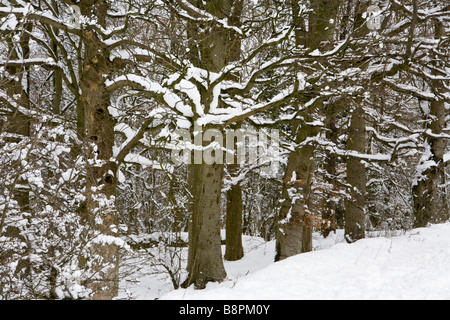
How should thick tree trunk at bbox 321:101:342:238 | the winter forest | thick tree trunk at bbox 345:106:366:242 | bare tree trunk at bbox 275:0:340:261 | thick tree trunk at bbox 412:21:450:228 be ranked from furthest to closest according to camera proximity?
thick tree trunk at bbox 345:106:366:242 → thick tree trunk at bbox 412:21:450:228 → thick tree trunk at bbox 321:101:342:238 → bare tree trunk at bbox 275:0:340:261 → the winter forest

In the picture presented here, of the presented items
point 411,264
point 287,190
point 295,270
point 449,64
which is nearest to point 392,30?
point 449,64

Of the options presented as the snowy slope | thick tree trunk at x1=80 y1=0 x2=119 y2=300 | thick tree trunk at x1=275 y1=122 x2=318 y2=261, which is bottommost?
the snowy slope

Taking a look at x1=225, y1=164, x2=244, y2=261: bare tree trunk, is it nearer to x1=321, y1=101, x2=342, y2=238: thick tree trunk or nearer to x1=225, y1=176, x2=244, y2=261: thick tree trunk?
x1=225, y1=176, x2=244, y2=261: thick tree trunk

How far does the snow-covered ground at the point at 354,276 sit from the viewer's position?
436cm

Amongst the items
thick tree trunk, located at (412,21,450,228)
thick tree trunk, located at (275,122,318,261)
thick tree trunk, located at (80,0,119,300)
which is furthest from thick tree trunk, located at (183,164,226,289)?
thick tree trunk, located at (412,21,450,228)

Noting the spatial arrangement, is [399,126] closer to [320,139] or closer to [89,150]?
[320,139]

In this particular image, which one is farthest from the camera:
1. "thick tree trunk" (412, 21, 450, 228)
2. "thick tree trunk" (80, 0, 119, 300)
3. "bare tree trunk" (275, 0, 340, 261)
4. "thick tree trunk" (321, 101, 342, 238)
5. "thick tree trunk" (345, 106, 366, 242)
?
"thick tree trunk" (345, 106, 366, 242)

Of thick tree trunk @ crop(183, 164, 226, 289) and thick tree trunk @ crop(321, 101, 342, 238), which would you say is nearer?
thick tree trunk @ crop(183, 164, 226, 289)

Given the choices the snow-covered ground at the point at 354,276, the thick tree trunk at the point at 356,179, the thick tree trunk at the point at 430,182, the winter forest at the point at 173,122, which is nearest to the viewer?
the snow-covered ground at the point at 354,276

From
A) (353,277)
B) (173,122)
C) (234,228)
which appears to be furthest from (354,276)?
(234,228)

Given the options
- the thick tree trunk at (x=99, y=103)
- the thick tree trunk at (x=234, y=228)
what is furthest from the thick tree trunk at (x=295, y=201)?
the thick tree trunk at (x=99, y=103)

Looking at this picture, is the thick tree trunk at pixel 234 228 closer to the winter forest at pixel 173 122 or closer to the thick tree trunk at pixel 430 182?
the winter forest at pixel 173 122

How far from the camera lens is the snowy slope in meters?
4.36

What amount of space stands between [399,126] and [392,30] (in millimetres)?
2520
